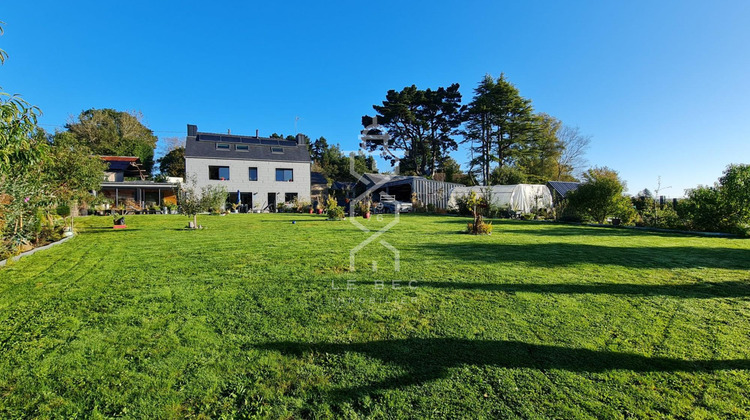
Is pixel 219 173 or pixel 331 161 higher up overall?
pixel 331 161

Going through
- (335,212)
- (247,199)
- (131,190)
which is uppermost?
(131,190)

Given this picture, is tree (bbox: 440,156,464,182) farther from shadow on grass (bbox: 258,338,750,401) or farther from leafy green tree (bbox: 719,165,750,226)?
shadow on grass (bbox: 258,338,750,401)

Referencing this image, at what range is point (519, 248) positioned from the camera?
24.9 feet

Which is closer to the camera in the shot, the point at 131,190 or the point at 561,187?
the point at 561,187

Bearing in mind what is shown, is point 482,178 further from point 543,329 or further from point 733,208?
point 543,329

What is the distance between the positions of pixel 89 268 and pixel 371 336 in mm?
5516

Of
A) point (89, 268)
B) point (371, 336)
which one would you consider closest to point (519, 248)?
point (371, 336)

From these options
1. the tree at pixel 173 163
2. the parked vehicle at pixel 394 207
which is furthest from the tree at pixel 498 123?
the tree at pixel 173 163

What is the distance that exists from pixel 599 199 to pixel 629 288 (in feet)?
44.4

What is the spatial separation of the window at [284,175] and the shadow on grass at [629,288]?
28.0 m

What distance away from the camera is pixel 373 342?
109 inches

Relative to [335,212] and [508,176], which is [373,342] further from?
[508,176]

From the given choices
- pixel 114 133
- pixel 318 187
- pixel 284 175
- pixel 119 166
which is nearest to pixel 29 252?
pixel 284 175

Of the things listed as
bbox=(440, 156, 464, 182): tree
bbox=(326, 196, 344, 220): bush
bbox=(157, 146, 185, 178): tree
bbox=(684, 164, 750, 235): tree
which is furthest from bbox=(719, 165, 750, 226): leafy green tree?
bbox=(157, 146, 185, 178): tree
